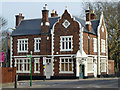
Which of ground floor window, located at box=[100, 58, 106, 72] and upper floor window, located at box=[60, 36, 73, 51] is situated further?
ground floor window, located at box=[100, 58, 106, 72]

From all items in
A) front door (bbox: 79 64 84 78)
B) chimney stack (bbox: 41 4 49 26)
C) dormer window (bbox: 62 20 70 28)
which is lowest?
front door (bbox: 79 64 84 78)

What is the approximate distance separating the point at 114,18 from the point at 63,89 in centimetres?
3332

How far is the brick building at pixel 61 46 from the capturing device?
4097 cm

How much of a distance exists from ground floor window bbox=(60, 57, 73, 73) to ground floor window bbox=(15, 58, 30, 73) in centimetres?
614

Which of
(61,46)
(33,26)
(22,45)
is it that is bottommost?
(61,46)

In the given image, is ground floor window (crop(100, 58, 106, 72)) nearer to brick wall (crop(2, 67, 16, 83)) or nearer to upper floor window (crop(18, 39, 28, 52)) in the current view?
upper floor window (crop(18, 39, 28, 52))

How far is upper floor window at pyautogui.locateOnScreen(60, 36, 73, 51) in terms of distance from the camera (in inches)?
1632

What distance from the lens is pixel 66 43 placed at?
4162 centimetres

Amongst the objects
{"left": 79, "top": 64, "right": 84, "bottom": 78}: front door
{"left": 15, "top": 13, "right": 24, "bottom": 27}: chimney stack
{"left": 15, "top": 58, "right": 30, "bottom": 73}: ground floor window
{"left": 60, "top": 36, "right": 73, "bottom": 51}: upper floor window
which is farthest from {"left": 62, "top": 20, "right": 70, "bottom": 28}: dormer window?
{"left": 15, "top": 13, "right": 24, "bottom": 27}: chimney stack

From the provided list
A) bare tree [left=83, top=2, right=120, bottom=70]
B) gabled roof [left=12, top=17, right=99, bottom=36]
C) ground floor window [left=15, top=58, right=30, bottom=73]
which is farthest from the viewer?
bare tree [left=83, top=2, right=120, bottom=70]

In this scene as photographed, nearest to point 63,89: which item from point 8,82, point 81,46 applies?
point 8,82

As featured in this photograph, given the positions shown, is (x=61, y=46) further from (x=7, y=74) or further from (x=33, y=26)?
(x=7, y=74)

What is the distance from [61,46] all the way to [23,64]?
24.4 feet

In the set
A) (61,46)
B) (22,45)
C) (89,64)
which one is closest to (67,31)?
(61,46)
